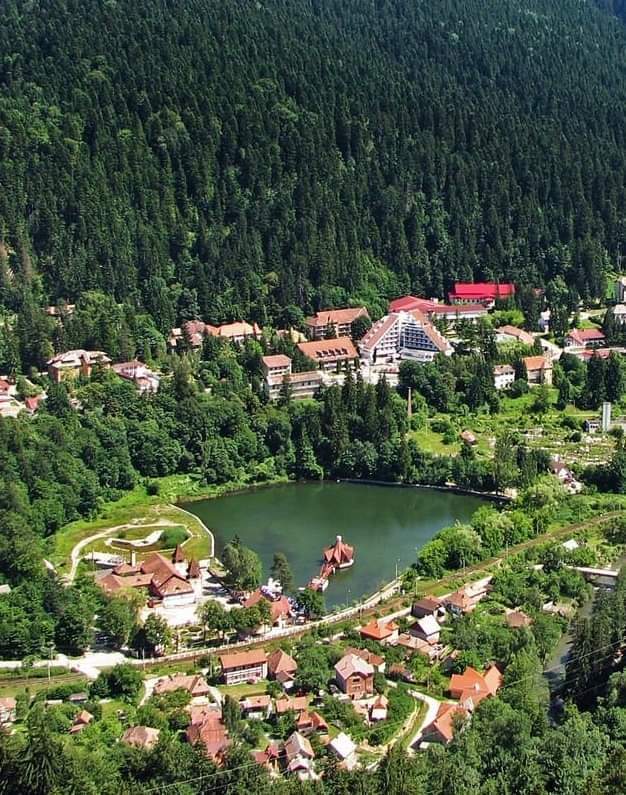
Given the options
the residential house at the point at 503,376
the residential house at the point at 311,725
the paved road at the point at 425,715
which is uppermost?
the residential house at the point at 503,376

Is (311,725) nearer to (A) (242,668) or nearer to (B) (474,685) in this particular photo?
(A) (242,668)

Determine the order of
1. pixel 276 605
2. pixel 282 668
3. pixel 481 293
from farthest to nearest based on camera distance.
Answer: pixel 481 293, pixel 276 605, pixel 282 668

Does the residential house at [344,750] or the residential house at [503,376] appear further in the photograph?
the residential house at [503,376]

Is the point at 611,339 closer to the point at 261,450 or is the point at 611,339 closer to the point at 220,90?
the point at 261,450

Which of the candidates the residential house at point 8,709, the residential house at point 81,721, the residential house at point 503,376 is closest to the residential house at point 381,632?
the residential house at point 81,721

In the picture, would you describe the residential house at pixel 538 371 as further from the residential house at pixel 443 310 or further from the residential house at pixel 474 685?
the residential house at pixel 474 685

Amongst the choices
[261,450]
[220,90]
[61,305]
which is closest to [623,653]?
Result: [261,450]

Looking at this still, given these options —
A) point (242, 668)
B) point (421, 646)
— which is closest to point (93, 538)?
point (242, 668)
